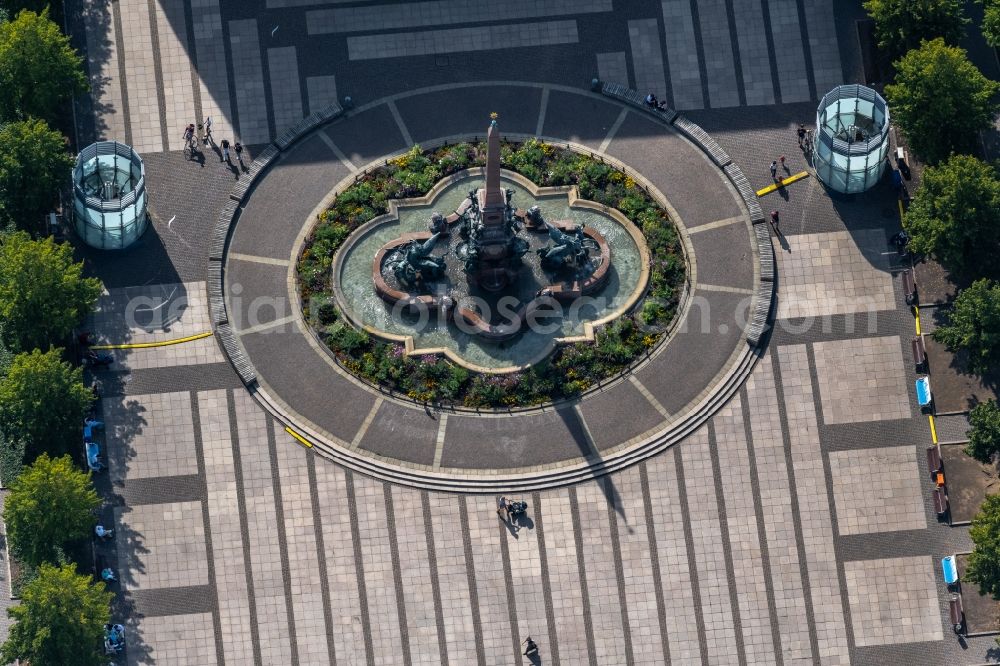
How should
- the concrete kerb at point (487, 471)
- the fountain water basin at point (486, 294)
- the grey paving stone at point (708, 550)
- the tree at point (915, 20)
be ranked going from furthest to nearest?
the tree at point (915, 20) < the fountain water basin at point (486, 294) < the concrete kerb at point (487, 471) < the grey paving stone at point (708, 550)

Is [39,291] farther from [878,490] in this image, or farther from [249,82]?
[878,490]

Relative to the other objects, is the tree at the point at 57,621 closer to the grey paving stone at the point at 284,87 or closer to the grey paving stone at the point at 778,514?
the grey paving stone at the point at 284,87

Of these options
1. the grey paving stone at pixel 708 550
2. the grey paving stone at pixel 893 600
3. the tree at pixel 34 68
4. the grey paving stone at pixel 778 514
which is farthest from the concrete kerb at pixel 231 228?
the grey paving stone at pixel 893 600

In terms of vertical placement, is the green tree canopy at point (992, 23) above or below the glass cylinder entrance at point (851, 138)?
above

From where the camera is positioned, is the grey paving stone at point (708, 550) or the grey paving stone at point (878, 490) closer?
the grey paving stone at point (708, 550)

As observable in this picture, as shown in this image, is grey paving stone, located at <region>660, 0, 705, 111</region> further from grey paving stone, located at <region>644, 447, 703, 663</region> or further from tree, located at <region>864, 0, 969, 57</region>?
grey paving stone, located at <region>644, 447, 703, 663</region>

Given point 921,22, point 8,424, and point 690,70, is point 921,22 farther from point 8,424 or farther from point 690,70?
point 8,424

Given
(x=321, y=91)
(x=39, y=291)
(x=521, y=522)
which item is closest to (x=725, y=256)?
(x=521, y=522)
